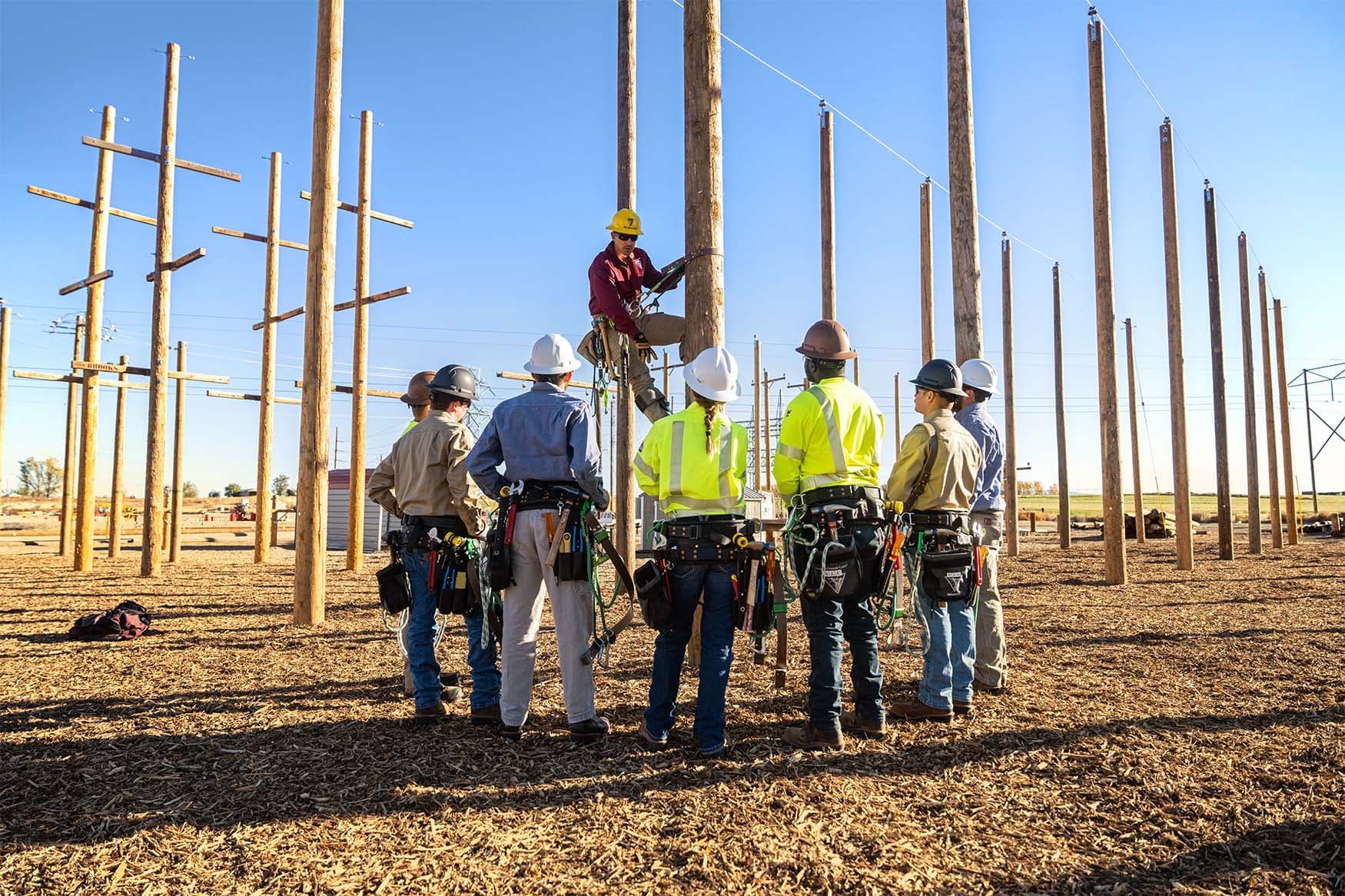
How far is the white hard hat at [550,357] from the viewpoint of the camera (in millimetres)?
5117

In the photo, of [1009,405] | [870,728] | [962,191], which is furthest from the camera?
[1009,405]

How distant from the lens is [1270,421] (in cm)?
2181

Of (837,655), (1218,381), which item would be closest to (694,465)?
(837,655)

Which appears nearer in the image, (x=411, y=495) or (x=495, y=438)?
(x=495, y=438)

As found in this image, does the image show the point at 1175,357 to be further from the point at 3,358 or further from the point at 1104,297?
the point at 3,358

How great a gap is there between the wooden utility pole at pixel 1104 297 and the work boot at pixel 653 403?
881 centimetres

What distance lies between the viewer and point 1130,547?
22422 millimetres

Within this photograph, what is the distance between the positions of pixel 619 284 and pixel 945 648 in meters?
3.35

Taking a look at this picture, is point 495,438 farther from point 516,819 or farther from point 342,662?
point 342,662

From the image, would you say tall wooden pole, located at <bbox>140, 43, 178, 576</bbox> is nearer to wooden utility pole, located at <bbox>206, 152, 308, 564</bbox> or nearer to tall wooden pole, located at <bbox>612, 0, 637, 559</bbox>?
wooden utility pole, located at <bbox>206, 152, 308, 564</bbox>

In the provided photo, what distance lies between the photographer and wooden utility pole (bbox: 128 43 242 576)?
1339cm

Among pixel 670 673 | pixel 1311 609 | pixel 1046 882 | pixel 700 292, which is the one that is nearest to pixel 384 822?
pixel 670 673

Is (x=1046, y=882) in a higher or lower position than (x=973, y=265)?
lower

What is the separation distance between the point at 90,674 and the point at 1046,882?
673cm
